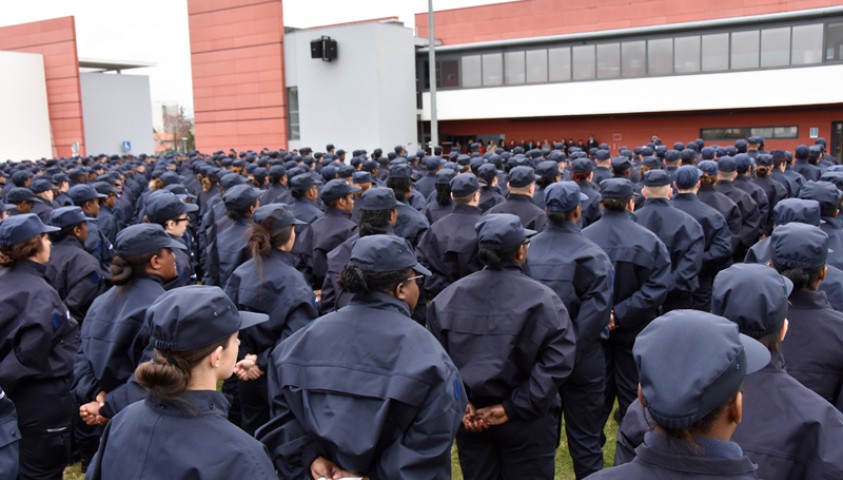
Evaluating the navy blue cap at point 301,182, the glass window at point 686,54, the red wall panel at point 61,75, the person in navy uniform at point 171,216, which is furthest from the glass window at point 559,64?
the person in navy uniform at point 171,216

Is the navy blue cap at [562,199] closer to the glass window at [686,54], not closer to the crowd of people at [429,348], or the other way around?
the crowd of people at [429,348]

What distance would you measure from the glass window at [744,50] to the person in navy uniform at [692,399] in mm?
26956

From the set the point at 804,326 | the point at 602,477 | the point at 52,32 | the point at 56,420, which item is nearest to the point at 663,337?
the point at 602,477

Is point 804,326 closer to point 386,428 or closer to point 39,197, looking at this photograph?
point 386,428

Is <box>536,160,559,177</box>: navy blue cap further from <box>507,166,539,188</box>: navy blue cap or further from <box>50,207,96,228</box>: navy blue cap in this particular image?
<box>50,207,96,228</box>: navy blue cap

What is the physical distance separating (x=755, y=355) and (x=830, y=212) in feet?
13.7

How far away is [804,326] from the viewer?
3279 millimetres

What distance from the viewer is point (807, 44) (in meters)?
24.6

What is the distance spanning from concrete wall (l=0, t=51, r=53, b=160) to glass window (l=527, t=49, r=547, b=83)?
26.0 meters

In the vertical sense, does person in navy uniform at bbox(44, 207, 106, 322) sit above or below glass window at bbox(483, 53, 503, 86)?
below

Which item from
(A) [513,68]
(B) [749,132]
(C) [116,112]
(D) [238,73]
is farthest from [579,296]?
(C) [116,112]

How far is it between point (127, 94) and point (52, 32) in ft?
16.7

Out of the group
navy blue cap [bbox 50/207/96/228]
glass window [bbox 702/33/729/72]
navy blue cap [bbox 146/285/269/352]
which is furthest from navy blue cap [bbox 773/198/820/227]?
glass window [bbox 702/33/729/72]

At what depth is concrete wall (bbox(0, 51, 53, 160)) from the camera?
117 ft
